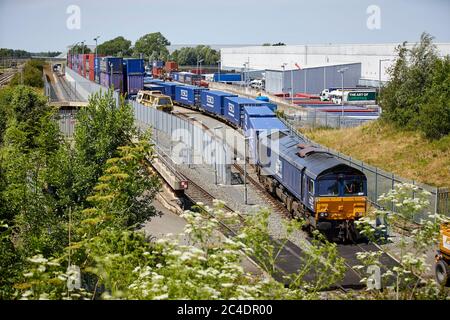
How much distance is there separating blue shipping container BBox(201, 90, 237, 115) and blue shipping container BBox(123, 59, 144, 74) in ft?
25.5

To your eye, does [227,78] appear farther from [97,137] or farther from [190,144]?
[97,137]

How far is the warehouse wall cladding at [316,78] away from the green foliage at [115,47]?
5386 cm

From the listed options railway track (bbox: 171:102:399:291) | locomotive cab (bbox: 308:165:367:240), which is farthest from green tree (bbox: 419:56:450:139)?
locomotive cab (bbox: 308:165:367:240)

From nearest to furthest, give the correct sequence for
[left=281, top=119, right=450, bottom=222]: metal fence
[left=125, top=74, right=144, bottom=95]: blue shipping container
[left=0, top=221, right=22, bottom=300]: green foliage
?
[left=0, top=221, right=22, bottom=300]: green foliage → [left=281, top=119, right=450, bottom=222]: metal fence → [left=125, top=74, right=144, bottom=95]: blue shipping container

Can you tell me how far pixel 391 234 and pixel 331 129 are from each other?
24501mm

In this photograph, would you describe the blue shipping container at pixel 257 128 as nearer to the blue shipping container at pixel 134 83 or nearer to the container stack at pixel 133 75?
the container stack at pixel 133 75

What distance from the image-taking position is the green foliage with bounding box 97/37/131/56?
11981 cm

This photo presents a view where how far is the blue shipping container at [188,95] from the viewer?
5503cm

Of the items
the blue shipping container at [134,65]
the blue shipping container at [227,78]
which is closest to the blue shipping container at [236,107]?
the blue shipping container at [134,65]

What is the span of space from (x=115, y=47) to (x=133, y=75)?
2675 inches

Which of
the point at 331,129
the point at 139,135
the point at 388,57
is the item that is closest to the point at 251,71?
the point at 388,57

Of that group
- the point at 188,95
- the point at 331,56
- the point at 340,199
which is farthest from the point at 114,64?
the point at 340,199

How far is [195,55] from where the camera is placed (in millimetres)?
140000

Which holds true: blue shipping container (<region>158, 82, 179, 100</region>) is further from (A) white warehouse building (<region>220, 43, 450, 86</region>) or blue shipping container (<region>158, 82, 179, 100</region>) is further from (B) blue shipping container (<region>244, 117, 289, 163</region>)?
(B) blue shipping container (<region>244, 117, 289, 163</region>)
